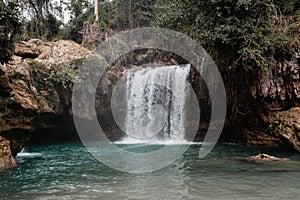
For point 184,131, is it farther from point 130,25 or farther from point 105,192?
point 130,25

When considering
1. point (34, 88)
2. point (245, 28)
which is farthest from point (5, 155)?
point (245, 28)

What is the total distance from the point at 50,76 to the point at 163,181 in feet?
38.3

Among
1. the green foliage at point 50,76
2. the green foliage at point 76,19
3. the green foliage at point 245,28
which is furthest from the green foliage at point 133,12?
the green foliage at point 245,28

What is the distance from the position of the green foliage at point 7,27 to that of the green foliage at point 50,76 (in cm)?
739

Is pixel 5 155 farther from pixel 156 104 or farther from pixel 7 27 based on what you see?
pixel 156 104

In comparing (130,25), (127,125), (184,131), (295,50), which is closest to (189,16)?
(295,50)

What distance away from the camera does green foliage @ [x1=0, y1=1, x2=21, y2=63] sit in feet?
31.2

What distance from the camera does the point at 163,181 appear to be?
27.5 feet

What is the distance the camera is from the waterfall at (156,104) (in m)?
19.7

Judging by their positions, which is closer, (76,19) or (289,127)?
(289,127)

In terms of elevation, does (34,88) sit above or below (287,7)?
below

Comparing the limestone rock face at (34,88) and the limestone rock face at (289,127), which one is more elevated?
the limestone rock face at (34,88)

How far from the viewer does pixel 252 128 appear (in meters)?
15.8

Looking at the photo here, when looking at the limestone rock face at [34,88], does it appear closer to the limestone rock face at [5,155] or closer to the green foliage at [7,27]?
the limestone rock face at [5,155]
